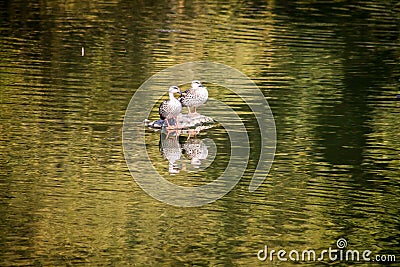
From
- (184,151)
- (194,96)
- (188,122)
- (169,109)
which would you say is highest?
(194,96)

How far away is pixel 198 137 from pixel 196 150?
714 millimetres

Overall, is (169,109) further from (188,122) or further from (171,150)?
(171,150)

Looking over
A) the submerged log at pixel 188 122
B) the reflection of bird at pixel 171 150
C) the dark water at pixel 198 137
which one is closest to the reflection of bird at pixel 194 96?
the submerged log at pixel 188 122

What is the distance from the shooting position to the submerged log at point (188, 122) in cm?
1468

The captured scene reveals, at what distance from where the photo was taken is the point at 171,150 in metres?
13.4

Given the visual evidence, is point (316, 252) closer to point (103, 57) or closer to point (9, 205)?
point (9, 205)

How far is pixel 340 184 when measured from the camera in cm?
1187

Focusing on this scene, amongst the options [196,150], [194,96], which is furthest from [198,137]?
[194,96]

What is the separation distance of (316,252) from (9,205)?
319 centimetres

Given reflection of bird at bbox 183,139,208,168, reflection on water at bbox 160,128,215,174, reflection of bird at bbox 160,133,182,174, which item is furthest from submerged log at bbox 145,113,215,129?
reflection of bird at bbox 183,139,208,168

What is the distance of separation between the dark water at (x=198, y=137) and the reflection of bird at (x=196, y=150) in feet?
0.70

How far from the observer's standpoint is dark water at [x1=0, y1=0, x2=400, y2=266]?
1006 cm

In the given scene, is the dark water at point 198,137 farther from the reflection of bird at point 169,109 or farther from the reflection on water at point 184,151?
the reflection of bird at point 169,109

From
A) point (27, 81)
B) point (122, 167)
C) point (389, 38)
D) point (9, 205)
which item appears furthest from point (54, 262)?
point (389, 38)
